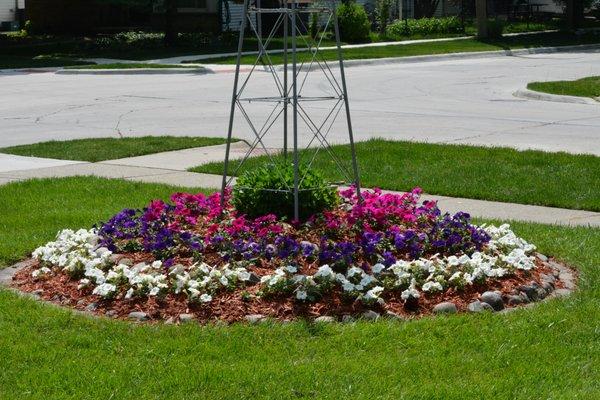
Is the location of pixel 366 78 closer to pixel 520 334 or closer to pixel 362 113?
pixel 362 113

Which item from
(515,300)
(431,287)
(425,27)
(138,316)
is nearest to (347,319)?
(431,287)

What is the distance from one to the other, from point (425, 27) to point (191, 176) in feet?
105

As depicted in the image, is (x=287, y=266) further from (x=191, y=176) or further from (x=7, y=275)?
(x=191, y=176)

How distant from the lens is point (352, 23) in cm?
3800

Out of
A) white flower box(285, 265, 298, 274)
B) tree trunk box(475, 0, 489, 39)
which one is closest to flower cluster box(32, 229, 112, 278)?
white flower box(285, 265, 298, 274)

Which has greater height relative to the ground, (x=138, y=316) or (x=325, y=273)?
(x=325, y=273)

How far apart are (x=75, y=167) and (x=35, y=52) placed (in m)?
23.5

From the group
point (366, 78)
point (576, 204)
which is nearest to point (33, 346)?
point (576, 204)

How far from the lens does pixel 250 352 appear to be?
219 inches

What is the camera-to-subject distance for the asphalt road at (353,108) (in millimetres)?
15328

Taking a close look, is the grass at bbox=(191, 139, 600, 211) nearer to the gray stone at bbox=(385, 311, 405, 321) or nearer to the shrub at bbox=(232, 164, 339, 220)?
the shrub at bbox=(232, 164, 339, 220)

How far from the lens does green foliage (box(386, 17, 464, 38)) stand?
4216 centimetres

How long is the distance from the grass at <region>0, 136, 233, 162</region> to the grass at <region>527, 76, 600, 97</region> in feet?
29.1

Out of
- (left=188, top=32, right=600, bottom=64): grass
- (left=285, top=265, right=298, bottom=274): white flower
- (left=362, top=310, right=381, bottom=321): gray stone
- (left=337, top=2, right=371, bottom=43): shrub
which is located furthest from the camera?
(left=337, top=2, right=371, bottom=43): shrub
